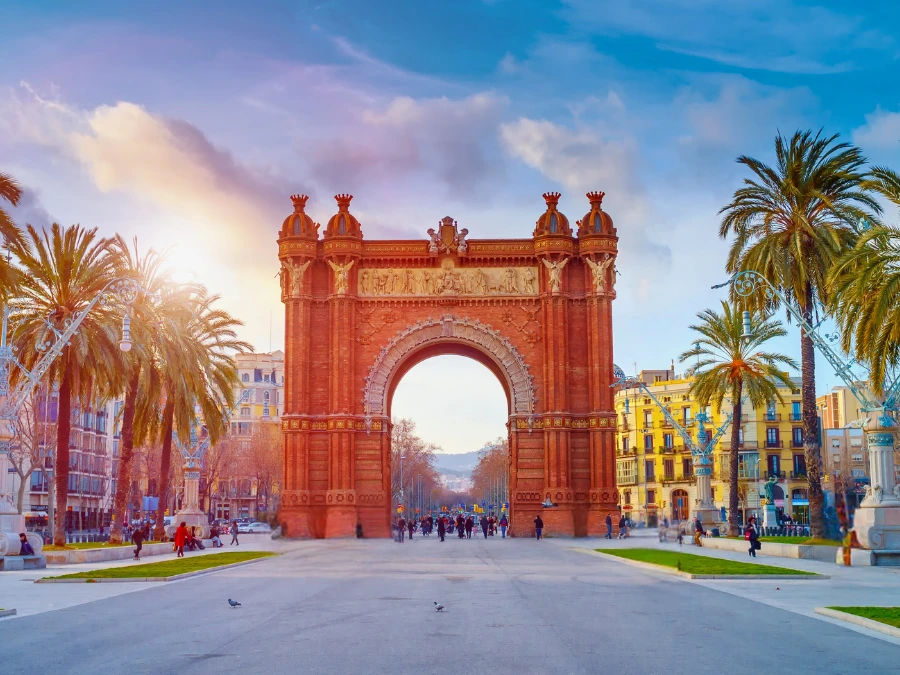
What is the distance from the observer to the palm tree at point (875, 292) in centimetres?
2647

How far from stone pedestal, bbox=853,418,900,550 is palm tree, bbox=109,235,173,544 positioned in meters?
24.4

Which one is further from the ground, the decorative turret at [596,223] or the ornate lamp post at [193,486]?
the decorative turret at [596,223]

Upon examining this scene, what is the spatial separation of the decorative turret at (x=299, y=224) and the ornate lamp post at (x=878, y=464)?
3031 centimetres

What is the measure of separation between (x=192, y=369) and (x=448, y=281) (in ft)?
60.4

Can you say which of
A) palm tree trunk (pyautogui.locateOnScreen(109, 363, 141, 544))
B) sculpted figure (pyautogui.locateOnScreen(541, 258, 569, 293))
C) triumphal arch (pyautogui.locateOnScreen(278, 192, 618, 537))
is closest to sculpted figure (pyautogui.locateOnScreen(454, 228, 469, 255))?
triumphal arch (pyautogui.locateOnScreen(278, 192, 618, 537))

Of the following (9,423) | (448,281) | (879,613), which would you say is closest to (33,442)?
(448,281)

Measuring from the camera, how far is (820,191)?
36.1 metres

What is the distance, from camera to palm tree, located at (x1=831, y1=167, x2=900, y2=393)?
86.8ft

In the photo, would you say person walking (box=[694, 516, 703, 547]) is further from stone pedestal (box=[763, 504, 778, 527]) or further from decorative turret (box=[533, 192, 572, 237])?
stone pedestal (box=[763, 504, 778, 527])

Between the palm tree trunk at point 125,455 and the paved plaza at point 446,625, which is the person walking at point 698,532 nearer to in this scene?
the paved plaza at point 446,625

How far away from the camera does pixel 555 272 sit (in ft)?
179

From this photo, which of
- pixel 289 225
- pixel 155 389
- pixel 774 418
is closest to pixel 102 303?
pixel 155 389

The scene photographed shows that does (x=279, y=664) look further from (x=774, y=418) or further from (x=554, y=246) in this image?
(x=774, y=418)

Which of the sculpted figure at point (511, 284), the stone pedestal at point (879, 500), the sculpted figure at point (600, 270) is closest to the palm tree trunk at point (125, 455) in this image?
the sculpted figure at point (511, 284)
